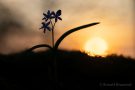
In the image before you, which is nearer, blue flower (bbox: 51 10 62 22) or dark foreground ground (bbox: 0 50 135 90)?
blue flower (bbox: 51 10 62 22)

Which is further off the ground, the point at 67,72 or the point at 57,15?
the point at 57,15

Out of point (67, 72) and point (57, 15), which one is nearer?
point (57, 15)

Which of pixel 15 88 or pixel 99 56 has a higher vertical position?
pixel 99 56

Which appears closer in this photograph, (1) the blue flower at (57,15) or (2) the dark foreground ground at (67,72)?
(1) the blue flower at (57,15)

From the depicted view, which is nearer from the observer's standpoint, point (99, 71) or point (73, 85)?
point (73, 85)

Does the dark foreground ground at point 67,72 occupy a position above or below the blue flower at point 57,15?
below

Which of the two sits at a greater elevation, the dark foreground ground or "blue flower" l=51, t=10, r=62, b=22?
"blue flower" l=51, t=10, r=62, b=22

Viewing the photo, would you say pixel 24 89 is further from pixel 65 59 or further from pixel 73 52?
pixel 73 52

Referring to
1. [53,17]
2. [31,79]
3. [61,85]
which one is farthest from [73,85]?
[53,17]
